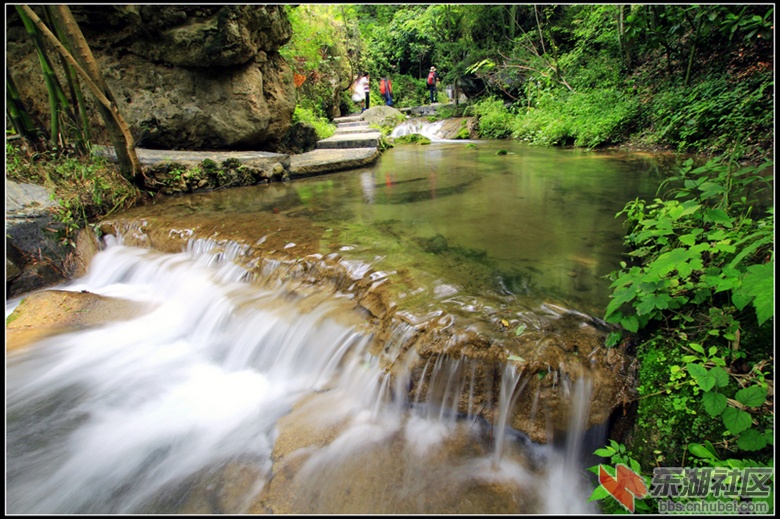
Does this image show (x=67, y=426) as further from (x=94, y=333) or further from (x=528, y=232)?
(x=528, y=232)

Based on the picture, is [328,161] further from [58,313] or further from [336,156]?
[58,313]

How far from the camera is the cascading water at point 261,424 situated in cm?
214

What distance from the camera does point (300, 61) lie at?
1383 cm

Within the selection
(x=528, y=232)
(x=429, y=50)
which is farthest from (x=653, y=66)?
(x=429, y=50)

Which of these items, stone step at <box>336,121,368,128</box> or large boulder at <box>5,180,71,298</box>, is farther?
stone step at <box>336,121,368,128</box>

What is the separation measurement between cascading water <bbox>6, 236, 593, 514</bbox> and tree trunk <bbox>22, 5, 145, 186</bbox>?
331cm

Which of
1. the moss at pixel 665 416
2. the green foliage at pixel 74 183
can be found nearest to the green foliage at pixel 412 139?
the green foliage at pixel 74 183

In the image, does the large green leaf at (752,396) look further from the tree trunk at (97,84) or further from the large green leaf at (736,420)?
the tree trunk at (97,84)

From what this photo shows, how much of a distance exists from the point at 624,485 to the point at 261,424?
2246 millimetres

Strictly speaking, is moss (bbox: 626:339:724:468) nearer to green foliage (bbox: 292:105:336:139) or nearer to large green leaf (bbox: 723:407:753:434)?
large green leaf (bbox: 723:407:753:434)

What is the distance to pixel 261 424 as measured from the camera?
2.73 m

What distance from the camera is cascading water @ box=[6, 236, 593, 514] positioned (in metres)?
2.14

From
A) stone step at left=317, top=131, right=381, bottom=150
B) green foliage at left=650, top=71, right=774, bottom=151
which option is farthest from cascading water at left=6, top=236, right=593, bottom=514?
stone step at left=317, top=131, right=381, bottom=150

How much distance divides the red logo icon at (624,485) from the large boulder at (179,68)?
8.61m
